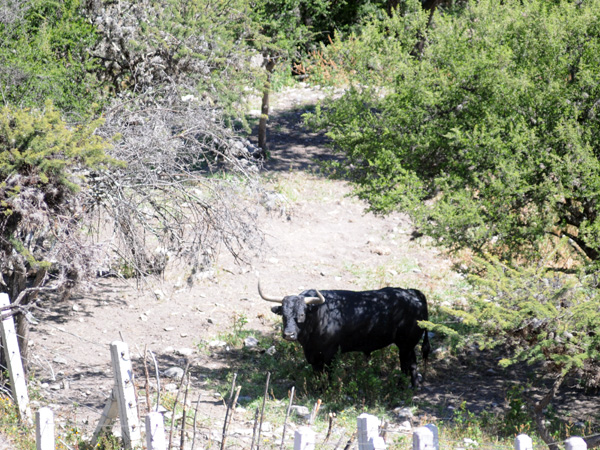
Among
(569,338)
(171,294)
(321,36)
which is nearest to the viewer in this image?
(569,338)

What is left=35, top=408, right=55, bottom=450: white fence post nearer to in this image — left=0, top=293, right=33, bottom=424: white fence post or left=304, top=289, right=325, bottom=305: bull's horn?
left=0, top=293, right=33, bottom=424: white fence post

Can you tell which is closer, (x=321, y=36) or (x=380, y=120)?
(x=380, y=120)

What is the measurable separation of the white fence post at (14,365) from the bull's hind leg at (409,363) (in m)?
5.06

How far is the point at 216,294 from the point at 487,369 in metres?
5.06

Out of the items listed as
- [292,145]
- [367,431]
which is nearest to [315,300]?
[367,431]

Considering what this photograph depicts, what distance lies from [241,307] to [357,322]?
3.33m

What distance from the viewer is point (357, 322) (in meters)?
9.38

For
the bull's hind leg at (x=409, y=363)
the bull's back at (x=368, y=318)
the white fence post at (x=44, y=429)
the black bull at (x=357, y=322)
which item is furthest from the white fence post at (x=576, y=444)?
the bull's hind leg at (x=409, y=363)

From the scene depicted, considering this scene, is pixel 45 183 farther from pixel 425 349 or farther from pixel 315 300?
pixel 425 349

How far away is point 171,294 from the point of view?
12.5 m

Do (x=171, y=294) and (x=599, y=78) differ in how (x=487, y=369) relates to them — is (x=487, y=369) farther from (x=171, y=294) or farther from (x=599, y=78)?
(x=171, y=294)

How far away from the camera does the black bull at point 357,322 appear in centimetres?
925

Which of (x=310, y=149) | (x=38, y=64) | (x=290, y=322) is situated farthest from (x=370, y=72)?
(x=310, y=149)

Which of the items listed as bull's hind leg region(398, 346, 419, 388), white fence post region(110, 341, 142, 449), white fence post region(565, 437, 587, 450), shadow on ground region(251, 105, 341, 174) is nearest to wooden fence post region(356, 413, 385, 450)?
white fence post region(565, 437, 587, 450)
